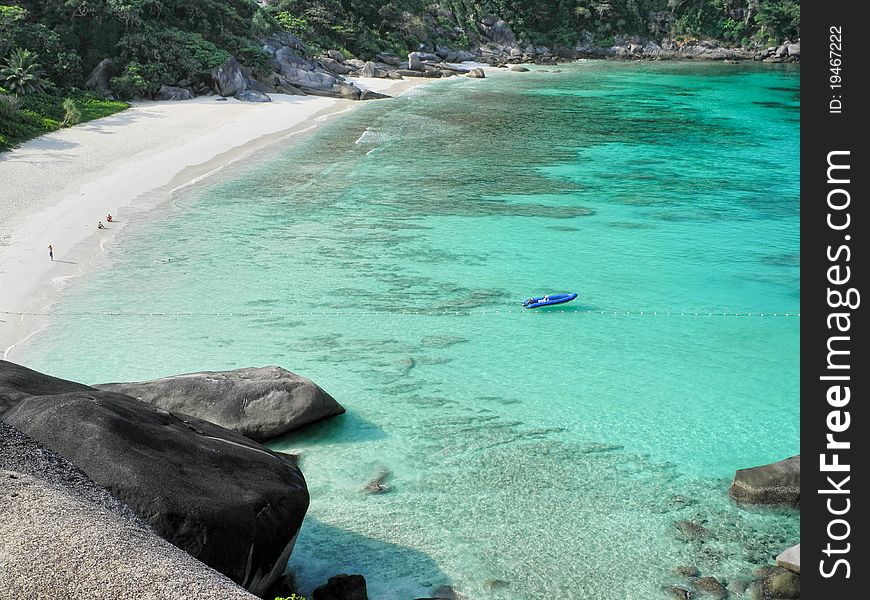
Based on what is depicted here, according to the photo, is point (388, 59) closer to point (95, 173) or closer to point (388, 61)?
point (388, 61)

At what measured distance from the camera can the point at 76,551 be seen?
232 inches

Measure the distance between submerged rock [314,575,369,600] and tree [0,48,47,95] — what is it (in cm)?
3648

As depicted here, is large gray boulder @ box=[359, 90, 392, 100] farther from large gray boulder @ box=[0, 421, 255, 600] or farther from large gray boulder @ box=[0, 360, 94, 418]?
large gray boulder @ box=[0, 421, 255, 600]

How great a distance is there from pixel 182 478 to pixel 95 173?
26.1 meters

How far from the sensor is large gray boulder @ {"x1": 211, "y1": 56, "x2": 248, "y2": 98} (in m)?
53.2

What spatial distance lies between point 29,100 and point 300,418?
104ft

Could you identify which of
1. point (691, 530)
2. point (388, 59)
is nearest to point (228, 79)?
point (388, 59)

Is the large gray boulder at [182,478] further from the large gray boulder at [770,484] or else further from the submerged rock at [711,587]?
the large gray boulder at [770,484]

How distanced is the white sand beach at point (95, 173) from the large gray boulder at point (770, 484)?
46.2 ft

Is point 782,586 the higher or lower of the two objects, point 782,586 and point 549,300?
the lower

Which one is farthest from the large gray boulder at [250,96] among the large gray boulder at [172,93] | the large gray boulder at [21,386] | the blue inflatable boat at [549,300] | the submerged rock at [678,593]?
the submerged rock at [678,593]

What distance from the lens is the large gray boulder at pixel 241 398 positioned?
1424cm

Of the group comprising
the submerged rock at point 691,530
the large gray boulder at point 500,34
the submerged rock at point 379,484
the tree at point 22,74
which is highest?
the large gray boulder at point 500,34
